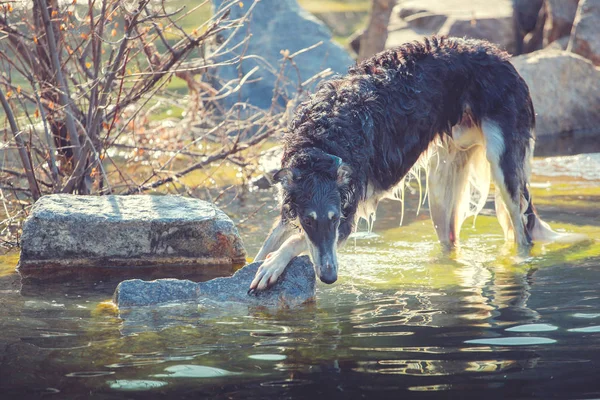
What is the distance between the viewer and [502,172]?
7.58 meters

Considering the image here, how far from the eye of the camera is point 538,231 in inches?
310

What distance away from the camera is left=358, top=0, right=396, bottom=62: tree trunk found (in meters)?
17.9

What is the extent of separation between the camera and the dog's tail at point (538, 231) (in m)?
7.82

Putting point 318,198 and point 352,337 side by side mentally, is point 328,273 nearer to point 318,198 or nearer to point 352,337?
point 318,198

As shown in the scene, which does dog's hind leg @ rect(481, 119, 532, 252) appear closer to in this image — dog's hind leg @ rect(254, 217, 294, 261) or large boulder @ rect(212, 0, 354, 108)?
dog's hind leg @ rect(254, 217, 294, 261)

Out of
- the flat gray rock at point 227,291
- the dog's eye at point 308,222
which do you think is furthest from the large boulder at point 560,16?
the dog's eye at point 308,222

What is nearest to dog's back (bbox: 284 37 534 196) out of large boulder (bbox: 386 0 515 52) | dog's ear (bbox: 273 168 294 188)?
dog's ear (bbox: 273 168 294 188)

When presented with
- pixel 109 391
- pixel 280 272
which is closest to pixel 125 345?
pixel 109 391

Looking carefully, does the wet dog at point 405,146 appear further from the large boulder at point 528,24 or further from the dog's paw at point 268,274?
the large boulder at point 528,24

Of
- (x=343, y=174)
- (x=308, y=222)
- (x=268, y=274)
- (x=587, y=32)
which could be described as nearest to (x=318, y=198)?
(x=308, y=222)

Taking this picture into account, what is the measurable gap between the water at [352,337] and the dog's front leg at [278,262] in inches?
10.3

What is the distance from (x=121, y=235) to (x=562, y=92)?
933 cm

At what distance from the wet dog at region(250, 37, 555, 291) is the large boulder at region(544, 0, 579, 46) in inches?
379

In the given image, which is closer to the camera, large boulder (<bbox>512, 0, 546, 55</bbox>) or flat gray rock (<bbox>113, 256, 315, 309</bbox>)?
flat gray rock (<bbox>113, 256, 315, 309</bbox>)
